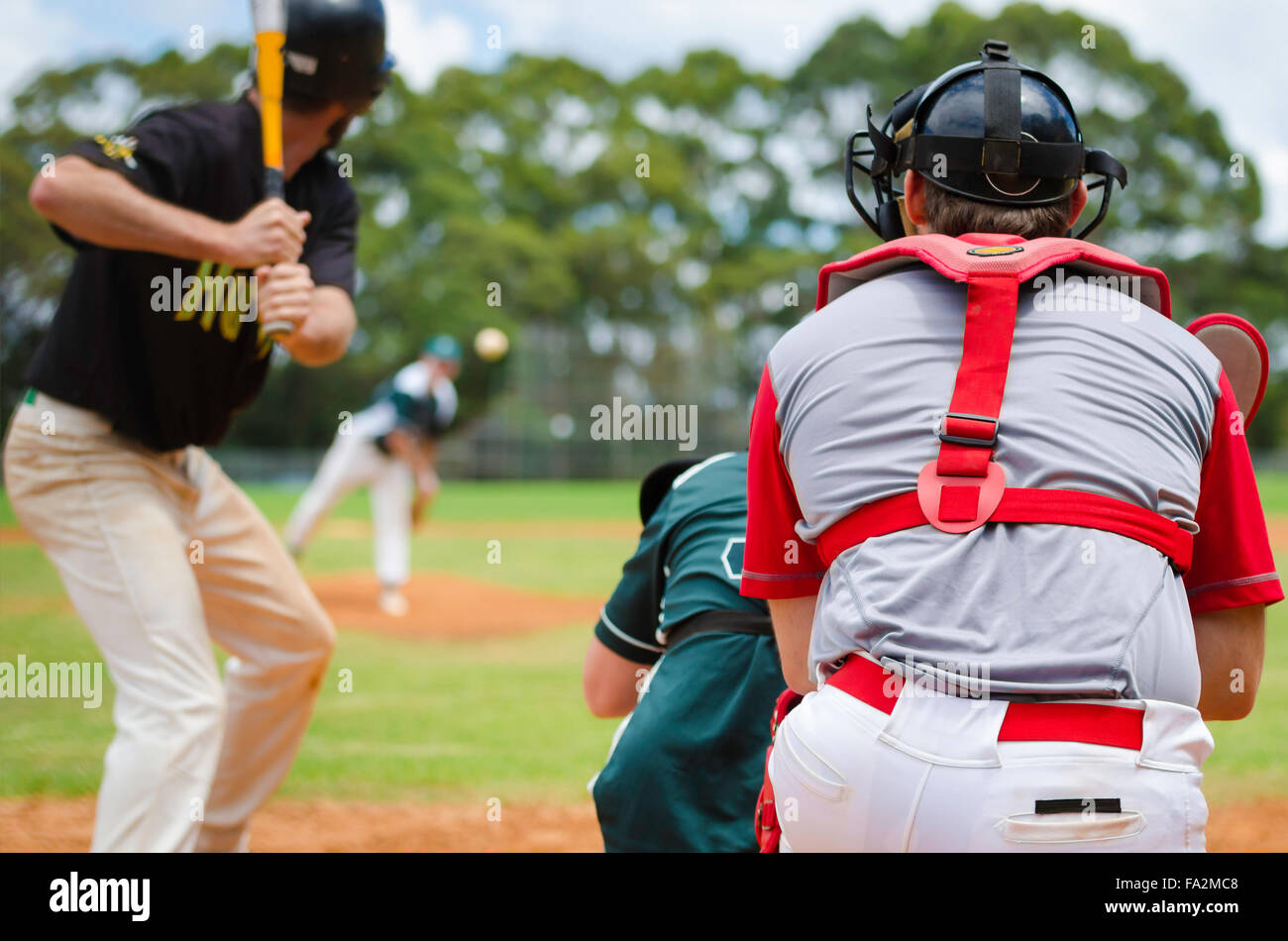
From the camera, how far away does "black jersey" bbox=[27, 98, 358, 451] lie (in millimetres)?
3453

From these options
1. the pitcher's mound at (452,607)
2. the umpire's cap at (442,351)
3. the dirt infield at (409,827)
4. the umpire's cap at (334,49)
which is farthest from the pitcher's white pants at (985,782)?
the umpire's cap at (442,351)

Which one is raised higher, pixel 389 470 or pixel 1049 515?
pixel 1049 515

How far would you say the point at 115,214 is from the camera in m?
3.18

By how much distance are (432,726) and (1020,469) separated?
5.41 m

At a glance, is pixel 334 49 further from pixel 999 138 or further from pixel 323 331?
pixel 999 138

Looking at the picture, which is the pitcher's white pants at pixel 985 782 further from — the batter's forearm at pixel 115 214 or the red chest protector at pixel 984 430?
the batter's forearm at pixel 115 214

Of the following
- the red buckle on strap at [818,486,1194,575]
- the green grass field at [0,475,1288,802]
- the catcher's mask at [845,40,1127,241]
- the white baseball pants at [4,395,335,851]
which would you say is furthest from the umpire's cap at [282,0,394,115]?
the green grass field at [0,475,1288,802]

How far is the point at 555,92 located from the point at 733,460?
50.7m

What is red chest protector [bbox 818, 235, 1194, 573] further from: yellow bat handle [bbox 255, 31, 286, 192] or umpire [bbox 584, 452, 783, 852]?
yellow bat handle [bbox 255, 31, 286, 192]

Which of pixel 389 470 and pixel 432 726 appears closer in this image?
pixel 432 726

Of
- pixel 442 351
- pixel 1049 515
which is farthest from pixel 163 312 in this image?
pixel 442 351

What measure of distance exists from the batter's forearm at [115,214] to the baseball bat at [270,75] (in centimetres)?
39

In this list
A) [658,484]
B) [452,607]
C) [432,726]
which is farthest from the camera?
[452,607]
